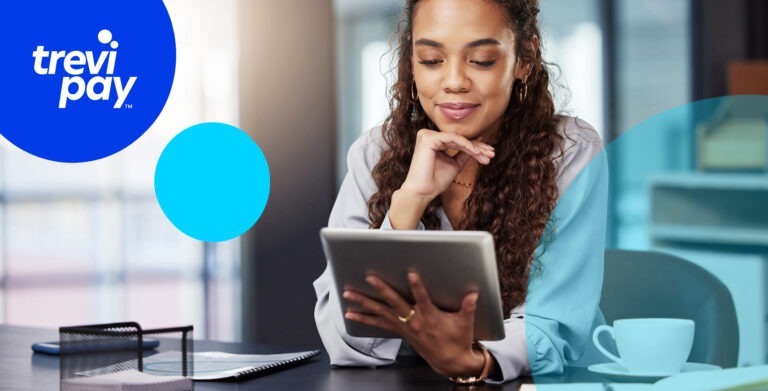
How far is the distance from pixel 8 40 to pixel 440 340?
91.7 inches

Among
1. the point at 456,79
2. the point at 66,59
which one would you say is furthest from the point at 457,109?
the point at 66,59

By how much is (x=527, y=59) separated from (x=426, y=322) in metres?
0.65

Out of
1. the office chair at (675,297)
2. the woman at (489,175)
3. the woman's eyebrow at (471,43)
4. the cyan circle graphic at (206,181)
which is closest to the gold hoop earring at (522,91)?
the woman at (489,175)

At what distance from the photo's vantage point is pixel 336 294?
4.14ft

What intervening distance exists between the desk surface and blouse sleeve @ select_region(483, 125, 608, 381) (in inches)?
1.7

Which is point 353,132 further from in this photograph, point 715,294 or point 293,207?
point 715,294

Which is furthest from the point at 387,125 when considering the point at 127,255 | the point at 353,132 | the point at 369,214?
the point at 127,255

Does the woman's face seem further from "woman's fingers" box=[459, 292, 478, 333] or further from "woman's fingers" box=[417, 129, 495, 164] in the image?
"woman's fingers" box=[459, 292, 478, 333]

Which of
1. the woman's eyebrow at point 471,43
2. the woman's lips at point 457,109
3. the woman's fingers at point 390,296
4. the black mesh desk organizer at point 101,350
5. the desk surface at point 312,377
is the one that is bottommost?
the desk surface at point 312,377

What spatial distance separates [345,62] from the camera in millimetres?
4031

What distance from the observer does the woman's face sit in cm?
151

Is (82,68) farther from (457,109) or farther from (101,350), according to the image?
(101,350)

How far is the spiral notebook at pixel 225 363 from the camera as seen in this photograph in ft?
4.16

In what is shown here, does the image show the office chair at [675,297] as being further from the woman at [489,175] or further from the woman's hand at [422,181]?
the woman's hand at [422,181]
